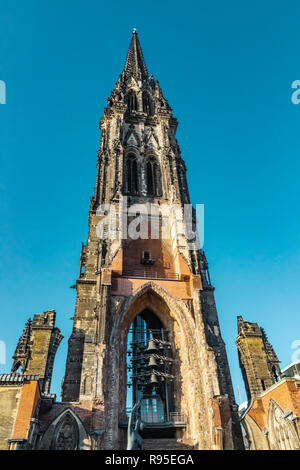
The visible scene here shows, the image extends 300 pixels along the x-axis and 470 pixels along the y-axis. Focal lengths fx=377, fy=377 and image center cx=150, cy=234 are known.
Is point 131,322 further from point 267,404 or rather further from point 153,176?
point 153,176

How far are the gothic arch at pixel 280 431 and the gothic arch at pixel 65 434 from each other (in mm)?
8346

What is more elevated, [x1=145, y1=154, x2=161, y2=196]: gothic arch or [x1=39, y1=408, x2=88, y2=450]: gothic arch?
[x1=145, y1=154, x2=161, y2=196]: gothic arch

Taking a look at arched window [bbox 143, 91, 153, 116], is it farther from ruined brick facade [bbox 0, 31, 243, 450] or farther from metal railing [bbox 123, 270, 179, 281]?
metal railing [bbox 123, 270, 179, 281]

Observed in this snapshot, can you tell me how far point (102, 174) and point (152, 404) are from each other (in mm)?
16126

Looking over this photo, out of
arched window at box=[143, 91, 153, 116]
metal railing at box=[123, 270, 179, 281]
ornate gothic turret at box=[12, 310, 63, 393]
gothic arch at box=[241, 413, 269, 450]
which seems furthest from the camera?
arched window at box=[143, 91, 153, 116]

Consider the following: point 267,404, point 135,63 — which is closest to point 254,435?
point 267,404

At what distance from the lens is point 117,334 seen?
19.0 meters

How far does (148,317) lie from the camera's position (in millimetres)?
22234

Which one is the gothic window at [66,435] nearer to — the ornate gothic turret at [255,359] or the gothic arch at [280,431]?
the gothic arch at [280,431]

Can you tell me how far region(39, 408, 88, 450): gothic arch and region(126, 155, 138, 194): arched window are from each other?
16.0m

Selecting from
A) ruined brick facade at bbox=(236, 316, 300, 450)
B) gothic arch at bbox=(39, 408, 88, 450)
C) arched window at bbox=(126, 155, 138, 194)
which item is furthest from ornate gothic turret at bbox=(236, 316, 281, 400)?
arched window at bbox=(126, 155, 138, 194)

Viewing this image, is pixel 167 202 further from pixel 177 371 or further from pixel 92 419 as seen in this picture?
pixel 92 419

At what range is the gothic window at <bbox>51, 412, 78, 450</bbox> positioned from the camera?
51.1 feet

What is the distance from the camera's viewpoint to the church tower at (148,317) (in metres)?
17.1
